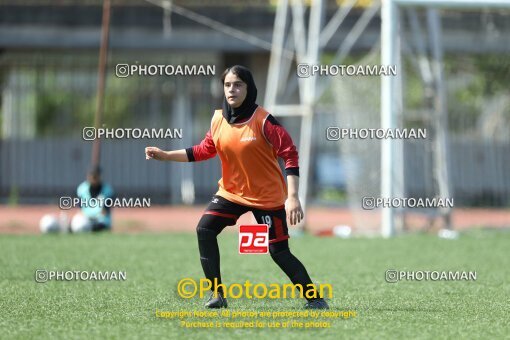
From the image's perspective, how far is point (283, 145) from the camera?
26.5 feet

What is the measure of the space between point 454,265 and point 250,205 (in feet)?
18.2

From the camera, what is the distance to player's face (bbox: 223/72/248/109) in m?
8.07

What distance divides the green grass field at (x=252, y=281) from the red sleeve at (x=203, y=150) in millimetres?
1292

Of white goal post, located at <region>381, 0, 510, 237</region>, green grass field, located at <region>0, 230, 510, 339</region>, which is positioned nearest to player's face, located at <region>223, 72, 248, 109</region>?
green grass field, located at <region>0, 230, 510, 339</region>

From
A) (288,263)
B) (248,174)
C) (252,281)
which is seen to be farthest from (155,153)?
(252,281)

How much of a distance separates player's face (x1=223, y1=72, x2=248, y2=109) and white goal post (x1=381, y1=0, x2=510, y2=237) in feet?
31.3

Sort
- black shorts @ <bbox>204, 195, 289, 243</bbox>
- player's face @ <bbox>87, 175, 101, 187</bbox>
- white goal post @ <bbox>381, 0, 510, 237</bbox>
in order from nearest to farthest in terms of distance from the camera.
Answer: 1. black shorts @ <bbox>204, 195, 289, 243</bbox>
2. white goal post @ <bbox>381, 0, 510, 237</bbox>
3. player's face @ <bbox>87, 175, 101, 187</bbox>

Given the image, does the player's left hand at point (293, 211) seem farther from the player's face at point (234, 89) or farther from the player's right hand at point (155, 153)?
the player's right hand at point (155, 153)

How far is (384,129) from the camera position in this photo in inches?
687

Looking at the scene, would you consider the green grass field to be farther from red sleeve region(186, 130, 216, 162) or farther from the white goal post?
red sleeve region(186, 130, 216, 162)

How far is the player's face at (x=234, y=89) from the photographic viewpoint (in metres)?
8.07

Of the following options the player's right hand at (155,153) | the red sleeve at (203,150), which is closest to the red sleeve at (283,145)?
the red sleeve at (203,150)

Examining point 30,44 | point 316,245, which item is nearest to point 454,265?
point 316,245

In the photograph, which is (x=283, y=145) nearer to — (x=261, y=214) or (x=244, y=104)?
(x=244, y=104)
